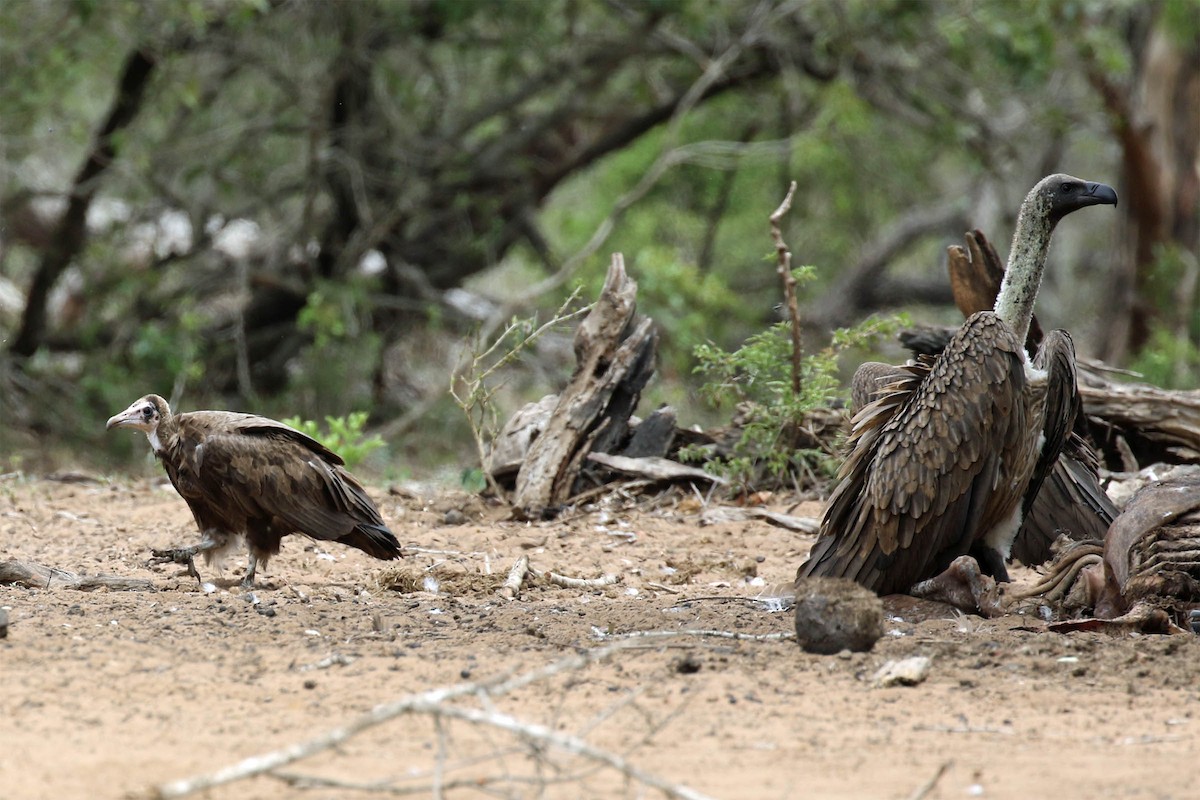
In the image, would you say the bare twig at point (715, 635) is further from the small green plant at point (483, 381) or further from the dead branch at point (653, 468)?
the dead branch at point (653, 468)

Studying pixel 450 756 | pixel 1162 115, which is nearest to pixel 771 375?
pixel 450 756

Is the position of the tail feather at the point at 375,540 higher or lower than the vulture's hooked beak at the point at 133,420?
lower

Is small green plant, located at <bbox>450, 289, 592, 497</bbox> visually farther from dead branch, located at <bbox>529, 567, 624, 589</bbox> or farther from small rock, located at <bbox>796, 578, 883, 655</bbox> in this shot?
small rock, located at <bbox>796, 578, 883, 655</bbox>

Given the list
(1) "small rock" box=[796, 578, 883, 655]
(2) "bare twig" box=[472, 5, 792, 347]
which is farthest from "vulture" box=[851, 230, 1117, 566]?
(2) "bare twig" box=[472, 5, 792, 347]

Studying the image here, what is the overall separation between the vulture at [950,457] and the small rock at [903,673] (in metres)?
0.97

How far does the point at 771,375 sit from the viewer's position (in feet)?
25.4

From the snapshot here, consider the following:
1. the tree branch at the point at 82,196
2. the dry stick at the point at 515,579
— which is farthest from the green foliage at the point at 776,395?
the tree branch at the point at 82,196

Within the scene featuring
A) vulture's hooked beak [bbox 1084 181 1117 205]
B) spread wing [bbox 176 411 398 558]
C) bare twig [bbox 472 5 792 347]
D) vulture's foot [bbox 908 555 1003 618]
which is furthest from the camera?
bare twig [bbox 472 5 792 347]

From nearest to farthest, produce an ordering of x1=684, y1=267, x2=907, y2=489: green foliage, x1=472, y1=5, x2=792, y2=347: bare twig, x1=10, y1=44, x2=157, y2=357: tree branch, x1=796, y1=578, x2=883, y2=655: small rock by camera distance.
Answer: x1=796, y1=578, x2=883, y2=655: small rock < x1=684, y1=267, x2=907, y2=489: green foliage < x1=10, y1=44, x2=157, y2=357: tree branch < x1=472, y1=5, x2=792, y2=347: bare twig

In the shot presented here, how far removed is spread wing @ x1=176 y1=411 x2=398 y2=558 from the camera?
19.1 feet

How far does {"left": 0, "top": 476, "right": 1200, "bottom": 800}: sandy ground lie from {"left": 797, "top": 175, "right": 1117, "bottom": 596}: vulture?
31 centimetres

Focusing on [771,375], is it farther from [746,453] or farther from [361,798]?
[361,798]

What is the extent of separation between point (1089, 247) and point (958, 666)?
2046 cm

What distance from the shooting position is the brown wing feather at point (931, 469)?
5086 millimetres
